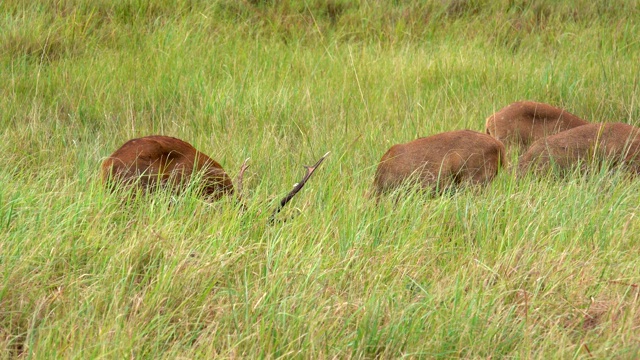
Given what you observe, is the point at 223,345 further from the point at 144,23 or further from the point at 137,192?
the point at 144,23

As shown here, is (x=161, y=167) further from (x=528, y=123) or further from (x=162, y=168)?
(x=528, y=123)

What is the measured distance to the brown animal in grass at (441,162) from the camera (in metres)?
3.18

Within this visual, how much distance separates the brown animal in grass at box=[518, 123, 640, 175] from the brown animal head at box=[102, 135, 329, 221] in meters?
1.25

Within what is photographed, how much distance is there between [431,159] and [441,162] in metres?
0.05

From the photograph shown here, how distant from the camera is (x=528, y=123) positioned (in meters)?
4.03

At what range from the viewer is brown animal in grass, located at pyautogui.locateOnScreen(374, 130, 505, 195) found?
318cm

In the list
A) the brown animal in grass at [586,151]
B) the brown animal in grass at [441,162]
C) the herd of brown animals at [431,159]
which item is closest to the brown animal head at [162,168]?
the herd of brown animals at [431,159]

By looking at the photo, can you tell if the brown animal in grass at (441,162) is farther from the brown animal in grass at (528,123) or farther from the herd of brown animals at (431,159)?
the brown animal in grass at (528,123)

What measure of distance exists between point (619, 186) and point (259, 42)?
327 centimetres

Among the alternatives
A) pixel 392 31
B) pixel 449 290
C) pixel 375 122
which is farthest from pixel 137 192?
pixel 392 31

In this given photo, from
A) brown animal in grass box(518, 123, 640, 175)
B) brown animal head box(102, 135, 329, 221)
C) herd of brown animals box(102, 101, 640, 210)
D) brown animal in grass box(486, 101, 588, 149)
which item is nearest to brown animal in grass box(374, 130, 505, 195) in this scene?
herd of brown animals box(102, 101, 640, 210)

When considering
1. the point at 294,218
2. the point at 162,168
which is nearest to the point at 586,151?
the point at 294,218

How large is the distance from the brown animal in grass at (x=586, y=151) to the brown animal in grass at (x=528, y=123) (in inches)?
17.3

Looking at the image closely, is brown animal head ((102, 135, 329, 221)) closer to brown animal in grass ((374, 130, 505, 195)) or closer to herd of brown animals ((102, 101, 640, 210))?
herd of brown animals ((102, 101, 640, 210))
